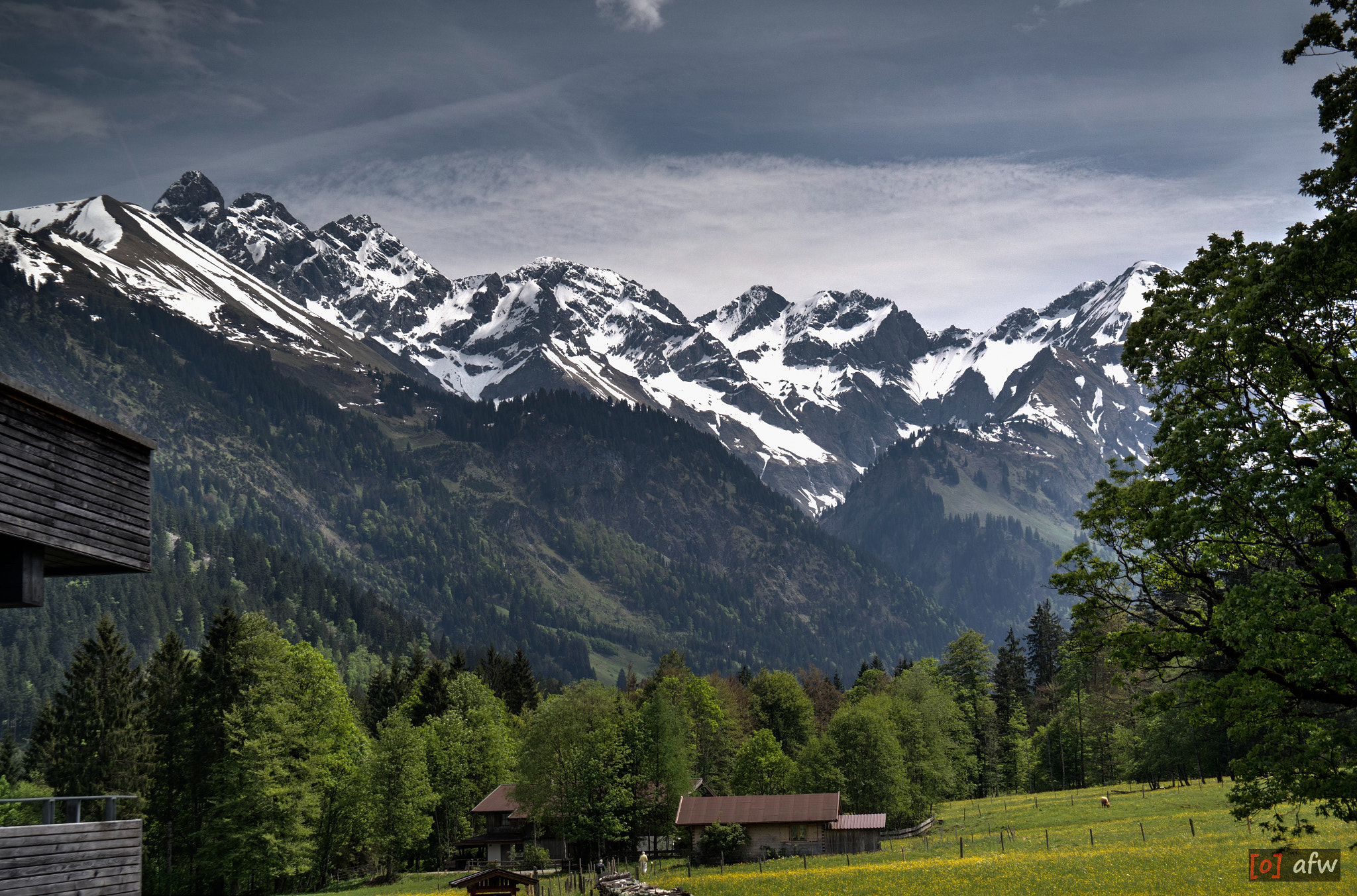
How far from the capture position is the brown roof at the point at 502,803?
85.1 meters

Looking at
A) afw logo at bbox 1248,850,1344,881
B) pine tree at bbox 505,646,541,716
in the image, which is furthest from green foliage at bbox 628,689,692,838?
afw logo at bbox 1248,850,1344,881

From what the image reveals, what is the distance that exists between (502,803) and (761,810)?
22.5 m

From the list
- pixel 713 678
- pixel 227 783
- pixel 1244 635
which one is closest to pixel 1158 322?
pixel 1244 635

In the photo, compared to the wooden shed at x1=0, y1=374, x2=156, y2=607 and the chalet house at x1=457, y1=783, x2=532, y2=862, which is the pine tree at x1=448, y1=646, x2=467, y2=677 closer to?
the chalet house at x1=457, y1=783, x2=532, y2=862

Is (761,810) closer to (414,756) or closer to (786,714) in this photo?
(414,756)

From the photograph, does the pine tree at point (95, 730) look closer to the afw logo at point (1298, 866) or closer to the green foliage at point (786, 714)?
the afw logo at point (1298, 866)

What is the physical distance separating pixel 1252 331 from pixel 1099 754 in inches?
3868

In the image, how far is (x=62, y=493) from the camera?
24.3m

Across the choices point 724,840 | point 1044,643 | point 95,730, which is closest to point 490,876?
point 724,840

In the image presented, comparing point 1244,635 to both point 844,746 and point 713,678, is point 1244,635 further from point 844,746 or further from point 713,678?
point 713,678

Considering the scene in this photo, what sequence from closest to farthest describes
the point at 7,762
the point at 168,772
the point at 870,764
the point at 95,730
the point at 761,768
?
the point at 95,730 → the point at 168,772 → the point at 7,762 → the point at 870,764 → the point at 761,768

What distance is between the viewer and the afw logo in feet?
111

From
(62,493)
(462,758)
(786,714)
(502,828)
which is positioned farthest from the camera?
(786,714)

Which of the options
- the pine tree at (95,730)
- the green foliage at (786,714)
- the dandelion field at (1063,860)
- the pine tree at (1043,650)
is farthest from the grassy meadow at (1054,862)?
the pine tree at (1043,650)
